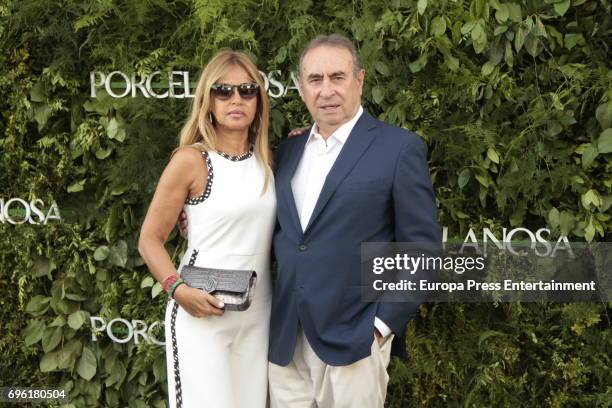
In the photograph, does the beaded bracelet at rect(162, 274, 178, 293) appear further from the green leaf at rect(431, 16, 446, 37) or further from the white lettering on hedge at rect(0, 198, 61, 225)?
the green leaf at rect(431, 16, 446, 37)

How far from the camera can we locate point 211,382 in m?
3.09

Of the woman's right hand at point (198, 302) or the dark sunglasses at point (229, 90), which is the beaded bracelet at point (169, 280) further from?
the dark sunglasses at point (229, 90)

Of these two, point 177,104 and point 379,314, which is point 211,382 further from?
point 177,104

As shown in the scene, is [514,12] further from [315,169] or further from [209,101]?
[209,101]

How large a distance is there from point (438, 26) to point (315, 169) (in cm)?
105

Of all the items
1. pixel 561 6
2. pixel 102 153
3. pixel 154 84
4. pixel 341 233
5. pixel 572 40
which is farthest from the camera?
pixel 102 153

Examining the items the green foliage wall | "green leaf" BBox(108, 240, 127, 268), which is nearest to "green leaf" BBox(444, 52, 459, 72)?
the green foliage wall

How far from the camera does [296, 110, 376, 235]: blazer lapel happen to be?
3051 millimetres

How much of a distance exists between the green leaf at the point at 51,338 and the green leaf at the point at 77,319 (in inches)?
3.3

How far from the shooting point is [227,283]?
10.0 ft

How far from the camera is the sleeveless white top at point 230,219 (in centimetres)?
313

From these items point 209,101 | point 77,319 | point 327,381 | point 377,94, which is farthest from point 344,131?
point 77,319

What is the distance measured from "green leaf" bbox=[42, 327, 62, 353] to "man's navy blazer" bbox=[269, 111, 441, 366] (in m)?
1.75

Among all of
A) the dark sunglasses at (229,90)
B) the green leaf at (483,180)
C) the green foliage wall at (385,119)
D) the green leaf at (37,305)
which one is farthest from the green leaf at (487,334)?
the green leaf at (37,305)
